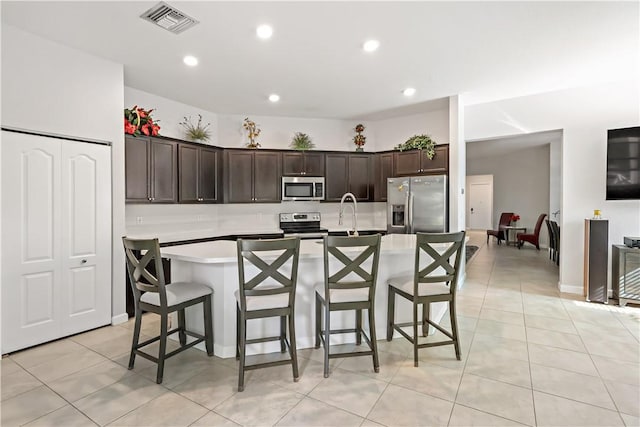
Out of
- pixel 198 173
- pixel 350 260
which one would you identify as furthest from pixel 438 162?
pixel 198 173

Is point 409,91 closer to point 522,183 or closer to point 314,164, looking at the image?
point 314,164

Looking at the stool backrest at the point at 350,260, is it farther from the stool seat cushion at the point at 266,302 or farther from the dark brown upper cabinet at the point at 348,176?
the dark brown upper cabinet at the point at 348,176

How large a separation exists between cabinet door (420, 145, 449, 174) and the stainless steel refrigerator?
194mm

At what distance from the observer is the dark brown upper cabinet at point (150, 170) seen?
398 centimetres

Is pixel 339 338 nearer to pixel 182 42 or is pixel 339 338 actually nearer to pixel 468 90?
pixel 182 42

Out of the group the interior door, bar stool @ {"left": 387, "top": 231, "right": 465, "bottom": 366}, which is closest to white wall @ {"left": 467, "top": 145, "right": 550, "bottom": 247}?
the interior door

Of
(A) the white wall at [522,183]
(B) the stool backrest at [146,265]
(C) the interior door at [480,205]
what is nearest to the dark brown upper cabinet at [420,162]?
(B) the stool backrest at [146,265]

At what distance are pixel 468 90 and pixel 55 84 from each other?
481 cm

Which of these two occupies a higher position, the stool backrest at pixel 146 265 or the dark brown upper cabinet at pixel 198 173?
the dark brown upper cabinet at pixel 198 173

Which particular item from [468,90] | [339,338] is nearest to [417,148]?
[468,90]

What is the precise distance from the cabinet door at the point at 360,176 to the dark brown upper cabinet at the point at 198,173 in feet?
7.55

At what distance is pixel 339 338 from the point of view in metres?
2.99

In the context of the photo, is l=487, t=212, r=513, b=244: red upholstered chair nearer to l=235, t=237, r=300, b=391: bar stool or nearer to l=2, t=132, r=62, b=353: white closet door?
l=235, t=237, r=300, b=391: bar stool

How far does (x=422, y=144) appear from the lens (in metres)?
5.23
